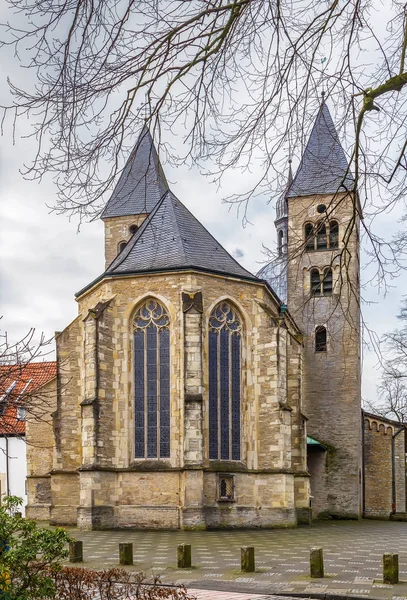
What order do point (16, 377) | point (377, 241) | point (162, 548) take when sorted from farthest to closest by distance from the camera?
point (162, 548) < point (16, 377) < point (377, 241)

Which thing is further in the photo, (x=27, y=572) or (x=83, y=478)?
(x=83, y=478)

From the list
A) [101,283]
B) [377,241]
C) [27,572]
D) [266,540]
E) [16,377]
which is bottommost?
[266,540]

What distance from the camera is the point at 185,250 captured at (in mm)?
26922

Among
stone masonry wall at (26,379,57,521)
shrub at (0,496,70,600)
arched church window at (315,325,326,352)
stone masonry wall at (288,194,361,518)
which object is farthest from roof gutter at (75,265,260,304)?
shrub at (0,496,70,600)

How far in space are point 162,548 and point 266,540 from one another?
148 inches

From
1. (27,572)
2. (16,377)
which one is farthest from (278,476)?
(27,572)

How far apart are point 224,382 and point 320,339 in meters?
13.0

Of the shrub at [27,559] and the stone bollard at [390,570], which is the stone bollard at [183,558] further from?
the shrub at [27,559]

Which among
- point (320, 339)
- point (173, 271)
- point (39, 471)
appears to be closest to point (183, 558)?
point (173, 271)

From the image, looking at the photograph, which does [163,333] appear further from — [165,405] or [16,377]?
[16,377]

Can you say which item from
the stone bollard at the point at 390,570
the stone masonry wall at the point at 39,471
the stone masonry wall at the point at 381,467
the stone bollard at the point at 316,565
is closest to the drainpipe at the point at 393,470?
the stone masonry wall at the point at 381,467

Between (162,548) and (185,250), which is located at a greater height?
(185,250)

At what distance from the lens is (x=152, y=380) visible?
1019 inches

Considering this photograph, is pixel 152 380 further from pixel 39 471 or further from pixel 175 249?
pixel 39 471
